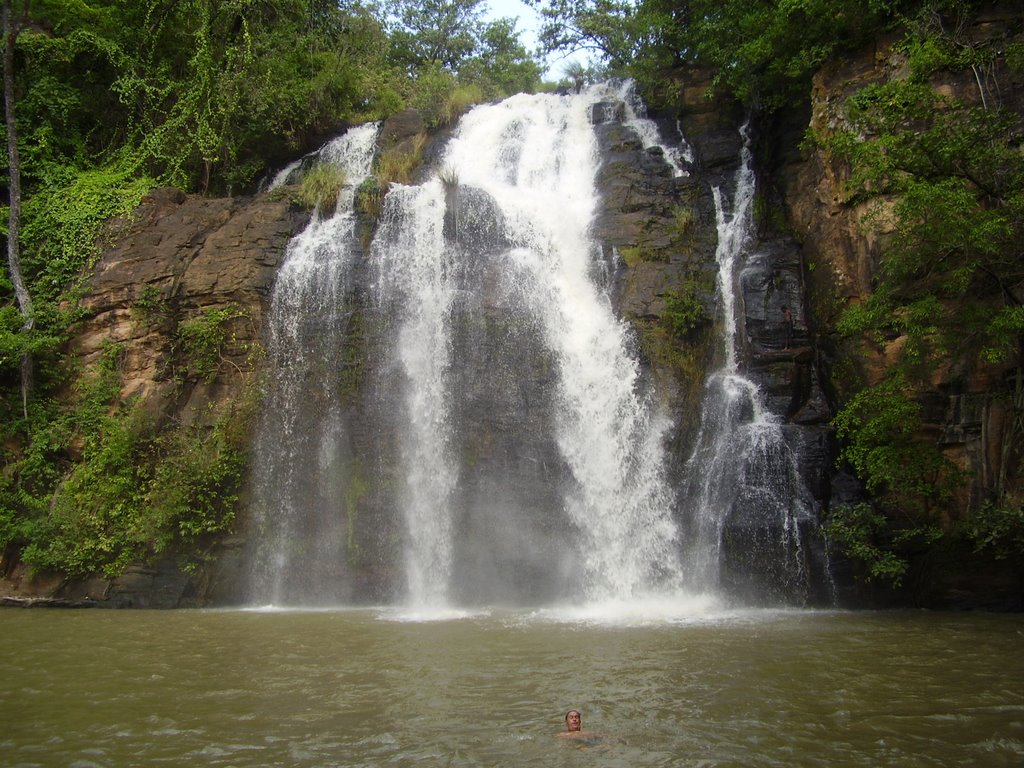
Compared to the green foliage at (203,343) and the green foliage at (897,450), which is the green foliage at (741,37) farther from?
the green foliage at (203,343)

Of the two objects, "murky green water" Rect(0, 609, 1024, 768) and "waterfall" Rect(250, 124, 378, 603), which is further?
"waterfall" Rect(250, 124, 378, 603)

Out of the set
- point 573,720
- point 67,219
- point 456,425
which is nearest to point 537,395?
point 456,425

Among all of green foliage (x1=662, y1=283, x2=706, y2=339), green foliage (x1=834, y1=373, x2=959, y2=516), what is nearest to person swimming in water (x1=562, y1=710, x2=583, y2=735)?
green foliage (x1=834, y1=373, x2=959, y2=516)

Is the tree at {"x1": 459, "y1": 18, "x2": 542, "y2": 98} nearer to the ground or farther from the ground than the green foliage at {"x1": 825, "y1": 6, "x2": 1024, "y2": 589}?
farther from the ground

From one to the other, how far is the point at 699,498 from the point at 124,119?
59.9 feet

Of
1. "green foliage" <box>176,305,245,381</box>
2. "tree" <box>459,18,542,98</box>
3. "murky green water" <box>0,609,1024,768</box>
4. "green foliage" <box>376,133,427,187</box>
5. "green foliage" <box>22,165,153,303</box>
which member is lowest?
"murky green water" <box>0,609,1024,768</box>

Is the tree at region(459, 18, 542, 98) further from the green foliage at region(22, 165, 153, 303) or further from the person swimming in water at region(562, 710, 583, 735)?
the person swimming in water at region(562, 710, 583, 735)

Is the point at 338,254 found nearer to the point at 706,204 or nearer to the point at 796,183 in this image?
the point at 706,204

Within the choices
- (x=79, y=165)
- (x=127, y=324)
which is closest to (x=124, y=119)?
(x=79, y=165)

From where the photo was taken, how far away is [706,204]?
17.2 metres

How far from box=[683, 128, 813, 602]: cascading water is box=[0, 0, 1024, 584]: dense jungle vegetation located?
2.93 ft

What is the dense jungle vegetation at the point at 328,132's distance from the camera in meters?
11.0

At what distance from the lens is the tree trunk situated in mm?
15125

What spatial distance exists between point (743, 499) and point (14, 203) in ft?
54.9
